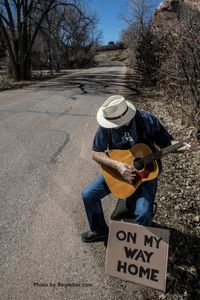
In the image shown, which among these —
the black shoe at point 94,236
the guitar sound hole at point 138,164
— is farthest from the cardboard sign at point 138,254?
the black shoe at point 94,236

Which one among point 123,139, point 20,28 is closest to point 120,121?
point 123,139

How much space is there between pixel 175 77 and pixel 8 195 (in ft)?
14.4

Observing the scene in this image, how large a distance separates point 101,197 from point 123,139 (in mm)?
561

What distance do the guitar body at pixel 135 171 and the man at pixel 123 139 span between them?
0.05 m

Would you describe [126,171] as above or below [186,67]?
below

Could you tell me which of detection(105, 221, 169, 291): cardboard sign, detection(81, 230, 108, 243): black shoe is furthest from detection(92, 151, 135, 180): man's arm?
detection(81, 230, 108, 243): black shoe

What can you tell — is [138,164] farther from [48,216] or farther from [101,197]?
[48,216]

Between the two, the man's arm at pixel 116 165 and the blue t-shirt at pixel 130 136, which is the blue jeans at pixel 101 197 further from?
the blue t-shirt at pixel 130 136

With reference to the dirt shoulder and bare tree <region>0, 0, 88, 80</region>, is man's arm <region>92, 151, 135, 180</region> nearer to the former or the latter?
the dirt shoulder

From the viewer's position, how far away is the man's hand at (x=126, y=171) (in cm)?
297

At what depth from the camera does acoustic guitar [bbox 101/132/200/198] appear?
3.02 meters

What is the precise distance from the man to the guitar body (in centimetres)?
5

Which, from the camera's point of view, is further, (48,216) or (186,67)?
(186,67)

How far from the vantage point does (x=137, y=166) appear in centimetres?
305
